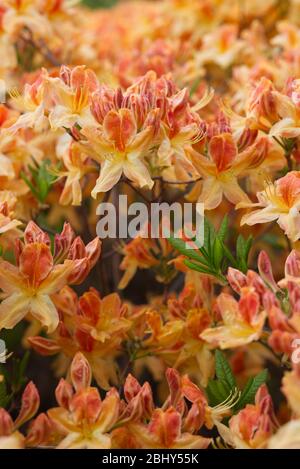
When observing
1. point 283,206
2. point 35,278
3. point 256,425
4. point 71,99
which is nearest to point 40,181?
point 71,99

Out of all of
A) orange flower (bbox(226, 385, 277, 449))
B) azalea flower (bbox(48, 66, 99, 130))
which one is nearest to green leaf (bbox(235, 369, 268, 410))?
orange flower (bbox(226, 385, 277, 449))

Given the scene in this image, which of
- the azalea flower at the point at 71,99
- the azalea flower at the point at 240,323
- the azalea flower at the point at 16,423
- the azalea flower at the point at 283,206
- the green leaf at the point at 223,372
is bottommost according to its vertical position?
the azalea flower at the point at 16,423

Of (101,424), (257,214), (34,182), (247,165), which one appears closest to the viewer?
(101,424)

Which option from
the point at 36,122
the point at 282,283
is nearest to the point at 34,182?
the point at 36,122

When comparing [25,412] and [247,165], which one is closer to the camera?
[25,412]

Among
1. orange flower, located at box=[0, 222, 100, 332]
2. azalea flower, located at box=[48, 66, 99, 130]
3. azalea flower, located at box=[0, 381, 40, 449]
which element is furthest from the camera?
azalea flower, located at box=[48, 66, 99, 130]

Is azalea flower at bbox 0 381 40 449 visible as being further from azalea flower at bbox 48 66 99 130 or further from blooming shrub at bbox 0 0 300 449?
azalea flower at bbox 48 66 99 130

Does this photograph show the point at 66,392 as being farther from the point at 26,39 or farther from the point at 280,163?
the point at 26,39

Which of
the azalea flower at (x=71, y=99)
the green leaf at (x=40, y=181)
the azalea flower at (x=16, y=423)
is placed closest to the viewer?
the azalea flower at (x=16, y=423)

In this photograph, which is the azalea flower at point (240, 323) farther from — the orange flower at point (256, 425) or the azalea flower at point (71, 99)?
the azalea flower at point (71, 99)

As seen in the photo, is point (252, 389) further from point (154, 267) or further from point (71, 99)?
point (71, 99)

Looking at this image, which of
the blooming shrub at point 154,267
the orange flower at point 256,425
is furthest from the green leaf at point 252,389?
the orange flower at point 256,425
